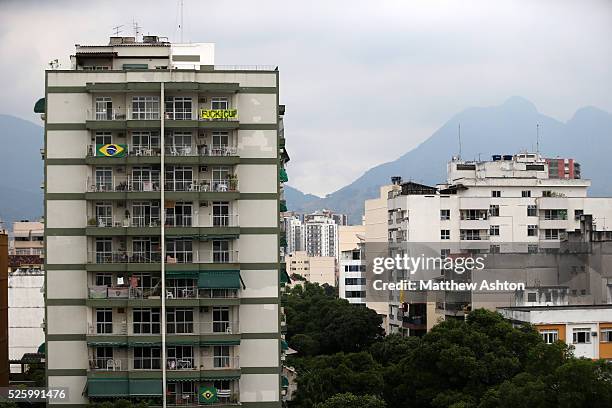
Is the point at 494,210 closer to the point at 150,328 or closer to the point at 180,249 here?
the point at 180,249

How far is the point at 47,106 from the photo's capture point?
19156 millimetres

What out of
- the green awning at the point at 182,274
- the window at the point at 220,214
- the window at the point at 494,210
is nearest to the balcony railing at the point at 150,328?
the green awning at the point at 182,274

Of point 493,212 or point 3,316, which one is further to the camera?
point 493,212

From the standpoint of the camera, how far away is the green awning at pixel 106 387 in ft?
60.5

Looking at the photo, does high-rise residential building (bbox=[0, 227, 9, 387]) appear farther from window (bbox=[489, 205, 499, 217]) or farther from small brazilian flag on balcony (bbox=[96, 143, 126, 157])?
window (bbox=[489, 205, 499, 217])

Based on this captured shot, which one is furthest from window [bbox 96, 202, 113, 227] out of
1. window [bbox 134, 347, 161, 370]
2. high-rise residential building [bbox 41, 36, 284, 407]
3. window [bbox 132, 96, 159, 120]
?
window [bbox 134, 347, 161, 370]

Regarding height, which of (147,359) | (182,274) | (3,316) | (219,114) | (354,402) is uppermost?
(219,114)

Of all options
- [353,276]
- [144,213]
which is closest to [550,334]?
[144,213]

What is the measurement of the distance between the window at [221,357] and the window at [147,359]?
3.54 feet

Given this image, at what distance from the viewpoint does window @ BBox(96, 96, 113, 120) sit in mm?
19188

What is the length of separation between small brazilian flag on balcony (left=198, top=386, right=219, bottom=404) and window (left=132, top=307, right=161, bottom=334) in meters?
1.43

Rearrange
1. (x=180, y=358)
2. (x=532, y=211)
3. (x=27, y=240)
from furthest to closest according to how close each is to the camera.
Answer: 1. (x=27, y=240)
2. (x=532, y=211)
3. (x=180, y=358)

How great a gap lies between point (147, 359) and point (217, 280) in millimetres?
2038

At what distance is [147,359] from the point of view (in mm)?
18750
